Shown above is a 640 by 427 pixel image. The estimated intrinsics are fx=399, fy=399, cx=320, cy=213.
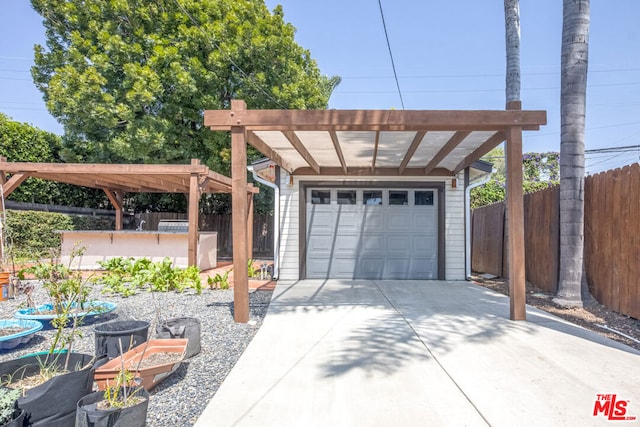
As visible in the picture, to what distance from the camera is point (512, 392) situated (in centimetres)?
279

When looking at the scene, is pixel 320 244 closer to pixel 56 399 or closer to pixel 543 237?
pixel 543 237

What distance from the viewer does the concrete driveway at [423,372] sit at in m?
2.49

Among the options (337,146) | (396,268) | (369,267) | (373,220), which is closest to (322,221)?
(373,220)

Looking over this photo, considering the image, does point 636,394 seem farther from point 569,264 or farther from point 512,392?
point 569,264

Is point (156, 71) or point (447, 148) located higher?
point (156, 71)

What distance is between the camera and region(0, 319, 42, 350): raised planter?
140 inches

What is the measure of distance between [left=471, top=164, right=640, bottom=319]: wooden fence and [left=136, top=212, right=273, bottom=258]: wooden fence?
32.6 feet

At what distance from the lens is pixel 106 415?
2.00 meters

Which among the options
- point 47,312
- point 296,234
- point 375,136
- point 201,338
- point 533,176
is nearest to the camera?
point 201,338

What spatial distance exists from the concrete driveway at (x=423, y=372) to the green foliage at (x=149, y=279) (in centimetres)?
243

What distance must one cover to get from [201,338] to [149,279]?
334 centimetres

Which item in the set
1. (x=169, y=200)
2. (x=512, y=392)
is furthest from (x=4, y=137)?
(x=512, y=392)

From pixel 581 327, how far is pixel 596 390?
2.09m

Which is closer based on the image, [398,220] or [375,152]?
[375,152]
